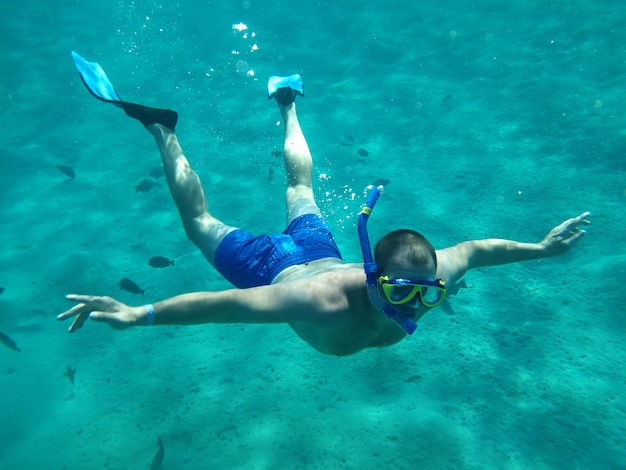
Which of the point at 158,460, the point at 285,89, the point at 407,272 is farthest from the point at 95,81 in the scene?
the point at 407,272

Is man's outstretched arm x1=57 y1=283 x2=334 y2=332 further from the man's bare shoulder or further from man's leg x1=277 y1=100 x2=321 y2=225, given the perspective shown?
man's leg x1=277 y1=100 x2=321 y2=225

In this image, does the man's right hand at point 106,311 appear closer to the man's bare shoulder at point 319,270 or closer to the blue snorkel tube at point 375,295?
the man's bare shoulder at point 319,270

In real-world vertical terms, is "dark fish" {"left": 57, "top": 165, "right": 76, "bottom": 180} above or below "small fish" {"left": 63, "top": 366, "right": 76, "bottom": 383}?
above

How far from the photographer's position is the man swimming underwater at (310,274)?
120 inches

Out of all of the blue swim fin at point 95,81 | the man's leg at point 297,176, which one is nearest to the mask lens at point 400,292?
the man's leg at point 297,176

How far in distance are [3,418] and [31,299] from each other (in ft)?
11.2

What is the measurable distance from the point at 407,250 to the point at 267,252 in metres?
2.18

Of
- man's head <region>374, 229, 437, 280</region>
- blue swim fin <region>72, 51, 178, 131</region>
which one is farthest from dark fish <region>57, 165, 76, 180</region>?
man's head <region>374, 229, 437, 280</region>

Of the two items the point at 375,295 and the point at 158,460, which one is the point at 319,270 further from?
the point at 158,460

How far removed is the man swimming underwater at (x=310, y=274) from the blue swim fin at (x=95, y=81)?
3 cm

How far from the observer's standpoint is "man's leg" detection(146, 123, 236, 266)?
5.26 m

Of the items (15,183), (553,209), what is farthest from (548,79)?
(15,183)

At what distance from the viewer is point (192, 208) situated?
5.42 m

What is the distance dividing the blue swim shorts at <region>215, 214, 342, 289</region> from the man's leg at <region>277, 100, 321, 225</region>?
489 mm
